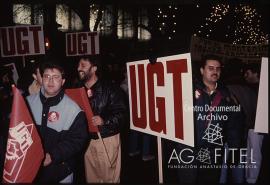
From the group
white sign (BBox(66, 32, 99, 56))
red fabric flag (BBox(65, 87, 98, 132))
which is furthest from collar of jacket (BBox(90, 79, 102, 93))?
white sign (BBox(66, 32, 99, 56))

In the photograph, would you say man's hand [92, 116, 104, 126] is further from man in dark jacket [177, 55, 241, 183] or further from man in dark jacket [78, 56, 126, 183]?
man in dark jacket [177, 55, 241, 183]

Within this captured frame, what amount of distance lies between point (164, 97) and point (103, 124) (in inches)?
61.7

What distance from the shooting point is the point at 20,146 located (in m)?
3.29

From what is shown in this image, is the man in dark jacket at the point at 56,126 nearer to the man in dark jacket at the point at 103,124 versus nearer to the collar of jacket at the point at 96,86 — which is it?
the man in dark jacket at the point at 103,124

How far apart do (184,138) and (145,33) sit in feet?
77.5

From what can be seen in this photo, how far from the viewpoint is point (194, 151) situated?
4.34 m

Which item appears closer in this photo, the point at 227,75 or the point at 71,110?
the point at 71,110

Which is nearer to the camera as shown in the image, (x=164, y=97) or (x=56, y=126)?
(x=164, y=97)

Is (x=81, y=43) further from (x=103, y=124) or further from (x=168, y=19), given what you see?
(x=168, y=19)

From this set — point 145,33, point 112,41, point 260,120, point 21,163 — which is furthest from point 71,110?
point 145,33

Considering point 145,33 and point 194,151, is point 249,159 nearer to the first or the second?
point 194,151

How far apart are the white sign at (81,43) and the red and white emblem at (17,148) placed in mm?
4241

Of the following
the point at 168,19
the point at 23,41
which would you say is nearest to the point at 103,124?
the point at 23,41

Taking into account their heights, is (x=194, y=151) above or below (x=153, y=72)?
below
